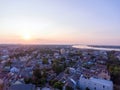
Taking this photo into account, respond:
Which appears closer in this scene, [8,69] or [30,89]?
[30,89]

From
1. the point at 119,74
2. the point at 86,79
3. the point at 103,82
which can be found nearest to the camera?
the point at 103,82

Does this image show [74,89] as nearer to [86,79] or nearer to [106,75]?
[86,79]

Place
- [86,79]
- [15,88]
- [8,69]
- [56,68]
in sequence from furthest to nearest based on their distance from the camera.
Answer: [8,69] < [56,68] < [86,79] < [15,88]

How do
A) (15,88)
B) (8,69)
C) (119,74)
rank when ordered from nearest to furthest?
(15,88), (119,74), (8,69)

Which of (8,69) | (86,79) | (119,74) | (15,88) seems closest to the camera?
(15,88)

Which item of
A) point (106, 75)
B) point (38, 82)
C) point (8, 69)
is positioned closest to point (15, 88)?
point (38, 82)

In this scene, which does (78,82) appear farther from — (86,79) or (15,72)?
(15,72)

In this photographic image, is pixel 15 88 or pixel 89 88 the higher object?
pixel 15 88

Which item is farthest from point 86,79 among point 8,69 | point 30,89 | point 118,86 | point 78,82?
point 8,69

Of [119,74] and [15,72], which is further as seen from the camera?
[15,72]
